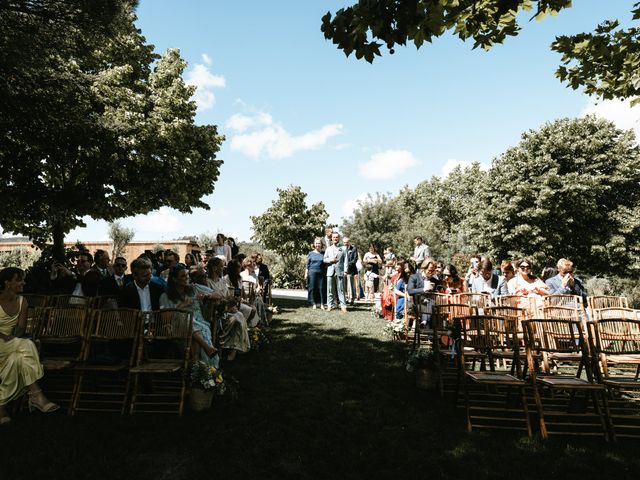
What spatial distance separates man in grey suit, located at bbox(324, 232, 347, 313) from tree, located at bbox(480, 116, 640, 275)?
17.1 metres

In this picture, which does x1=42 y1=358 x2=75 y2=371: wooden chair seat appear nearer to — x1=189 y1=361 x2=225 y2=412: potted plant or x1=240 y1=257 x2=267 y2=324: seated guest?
x1=189 y1=361 x2=225 y2=412: potted plant

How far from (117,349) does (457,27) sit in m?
5.89

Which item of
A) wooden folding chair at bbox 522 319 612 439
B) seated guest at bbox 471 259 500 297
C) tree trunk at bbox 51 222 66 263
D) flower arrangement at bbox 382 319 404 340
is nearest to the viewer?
wooden folding chair at bbox 522 319 612 439

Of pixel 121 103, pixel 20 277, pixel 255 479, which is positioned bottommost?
pixel 255 479

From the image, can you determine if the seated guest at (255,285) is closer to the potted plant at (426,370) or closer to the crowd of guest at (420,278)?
the crowd of guest at (420,278)

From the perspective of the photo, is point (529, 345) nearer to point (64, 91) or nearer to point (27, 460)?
point (27, 460)

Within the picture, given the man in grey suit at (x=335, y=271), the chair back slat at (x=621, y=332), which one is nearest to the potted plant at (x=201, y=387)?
the chair back slat at (x=621, y=332)

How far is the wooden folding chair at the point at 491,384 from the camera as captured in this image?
14.3 feet

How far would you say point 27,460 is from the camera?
11.4 ft

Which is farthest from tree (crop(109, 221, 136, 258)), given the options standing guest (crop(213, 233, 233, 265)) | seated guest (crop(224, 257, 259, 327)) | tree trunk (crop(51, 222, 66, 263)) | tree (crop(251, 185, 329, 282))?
seated guest (crop(224, 257, 259, 327))

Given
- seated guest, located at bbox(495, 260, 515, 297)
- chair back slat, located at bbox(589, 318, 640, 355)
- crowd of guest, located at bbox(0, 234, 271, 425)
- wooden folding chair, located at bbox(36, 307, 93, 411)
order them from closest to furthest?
crowd of guest, located at bbox(0, 234, 271, 425), chair back slat, located at bbox(589, 318, 640, 355), wooden folding chair, located at bbox(36, 307, 93, 411), seated guest, located at bbox(495, 260, 515, 297)

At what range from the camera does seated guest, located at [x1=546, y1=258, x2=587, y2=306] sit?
823cm

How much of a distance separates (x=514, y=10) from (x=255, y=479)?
17.6 ft

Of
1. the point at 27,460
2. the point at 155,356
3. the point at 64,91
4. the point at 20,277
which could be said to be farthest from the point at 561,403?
the point at 64,91
